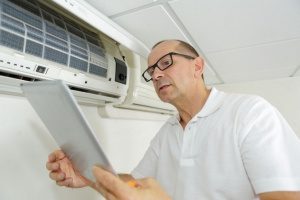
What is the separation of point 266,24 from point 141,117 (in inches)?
49.9

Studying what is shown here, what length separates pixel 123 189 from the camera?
1.92ft

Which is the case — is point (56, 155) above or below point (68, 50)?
below

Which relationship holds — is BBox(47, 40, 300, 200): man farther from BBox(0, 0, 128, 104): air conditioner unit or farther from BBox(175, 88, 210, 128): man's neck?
BBox(0, 0, 128, 104): air conditioner unit

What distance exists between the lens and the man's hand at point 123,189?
586mm

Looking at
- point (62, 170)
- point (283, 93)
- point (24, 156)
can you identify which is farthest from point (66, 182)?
point (283, 93)

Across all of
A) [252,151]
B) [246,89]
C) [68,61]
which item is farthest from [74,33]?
[246,89]

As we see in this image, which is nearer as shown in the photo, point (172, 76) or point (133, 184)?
point (133, 184)

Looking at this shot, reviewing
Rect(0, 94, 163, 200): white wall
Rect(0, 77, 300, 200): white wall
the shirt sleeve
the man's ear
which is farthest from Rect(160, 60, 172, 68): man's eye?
Rect(0, 94, 163, 200): white wall

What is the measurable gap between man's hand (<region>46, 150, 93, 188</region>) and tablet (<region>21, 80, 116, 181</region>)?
0.66 feet

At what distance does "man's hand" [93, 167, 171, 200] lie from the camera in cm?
59

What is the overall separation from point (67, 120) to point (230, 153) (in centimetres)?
75

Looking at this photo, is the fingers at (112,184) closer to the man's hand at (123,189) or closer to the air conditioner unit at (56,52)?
the man's hand at (123,189)

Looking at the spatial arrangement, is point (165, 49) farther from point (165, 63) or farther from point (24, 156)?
point (24, 156)

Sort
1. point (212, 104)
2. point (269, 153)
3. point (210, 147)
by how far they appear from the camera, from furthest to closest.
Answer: point (212, 104), point (210, 147), point (269, 153)
